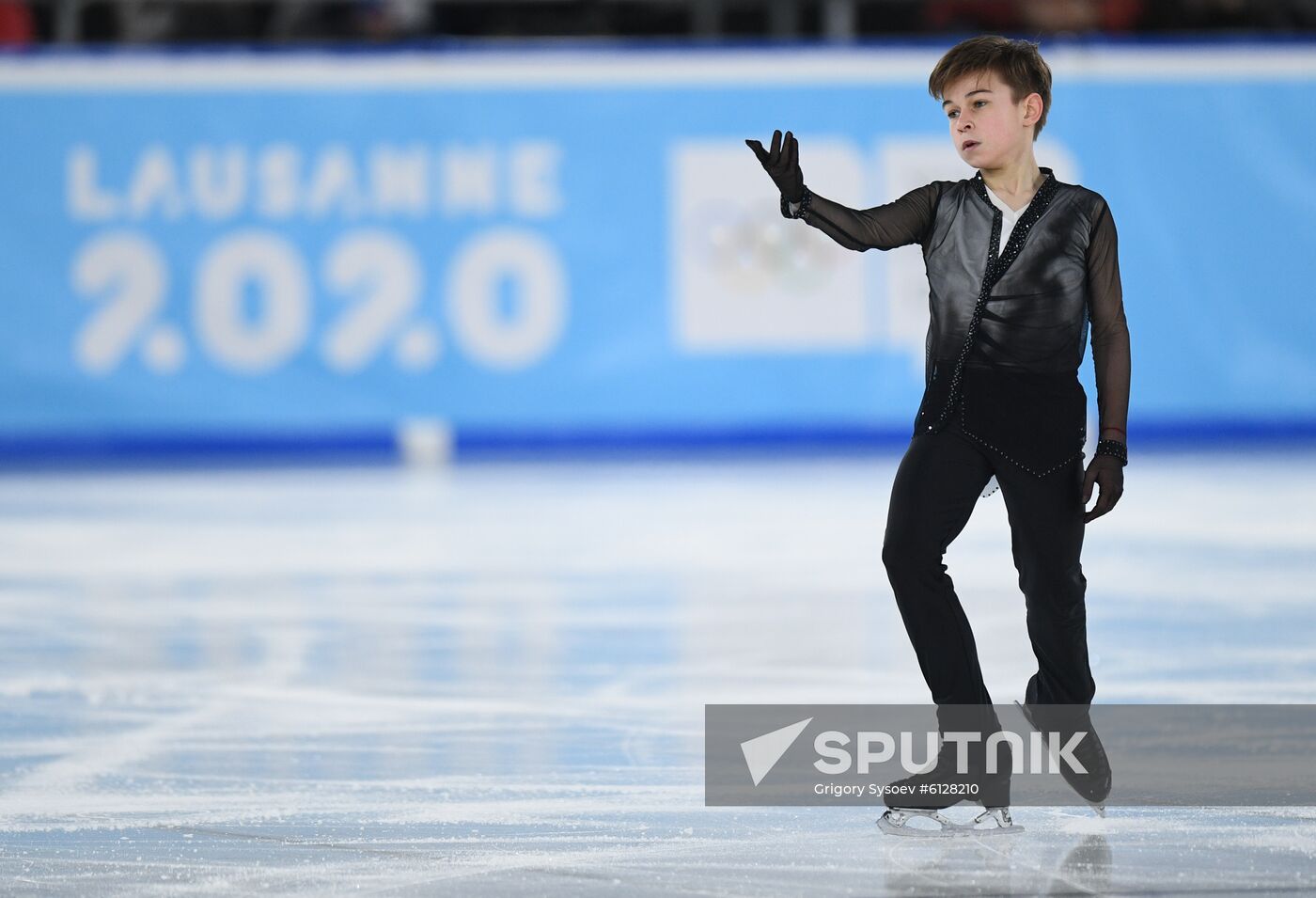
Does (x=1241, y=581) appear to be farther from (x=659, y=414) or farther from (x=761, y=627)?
(x=659, y=414)

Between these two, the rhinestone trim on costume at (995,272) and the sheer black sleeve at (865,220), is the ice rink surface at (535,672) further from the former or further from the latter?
the sheer black sleeve at (865,220)

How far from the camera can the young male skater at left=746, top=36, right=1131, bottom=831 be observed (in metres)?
3.36

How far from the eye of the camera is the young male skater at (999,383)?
3355 millimetres

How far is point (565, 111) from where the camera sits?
11680 mm

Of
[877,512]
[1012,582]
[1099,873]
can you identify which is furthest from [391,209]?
[1099,873]

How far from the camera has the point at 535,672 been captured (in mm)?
5117

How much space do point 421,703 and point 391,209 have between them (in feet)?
23.7

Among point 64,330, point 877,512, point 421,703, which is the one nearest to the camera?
point 421,703

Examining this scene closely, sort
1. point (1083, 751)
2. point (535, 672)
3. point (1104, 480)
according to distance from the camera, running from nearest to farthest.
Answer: point (1104, 480), point (1083, 751), point (535, 672)

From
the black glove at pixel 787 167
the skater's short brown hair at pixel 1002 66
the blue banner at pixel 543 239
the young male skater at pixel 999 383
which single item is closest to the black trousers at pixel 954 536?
the young male skater at pixel 999 383

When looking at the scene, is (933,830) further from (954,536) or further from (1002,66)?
(1002,66)

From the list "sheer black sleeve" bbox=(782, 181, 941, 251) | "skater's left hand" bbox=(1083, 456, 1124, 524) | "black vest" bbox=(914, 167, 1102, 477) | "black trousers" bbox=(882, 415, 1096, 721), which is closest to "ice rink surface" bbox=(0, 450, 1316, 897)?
"black trousers" bbox=(882, 415, 1096, 721)

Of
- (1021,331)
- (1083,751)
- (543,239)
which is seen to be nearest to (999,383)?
(1021,331)

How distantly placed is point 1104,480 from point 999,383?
9.7 inches
